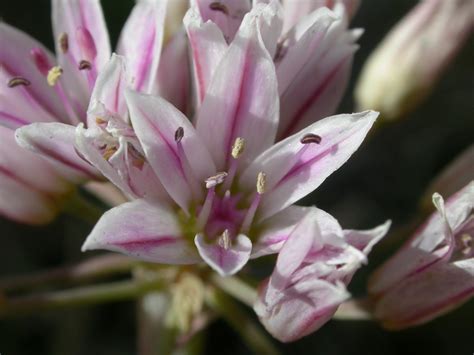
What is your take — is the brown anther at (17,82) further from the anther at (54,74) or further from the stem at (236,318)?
the stem at (236,318)

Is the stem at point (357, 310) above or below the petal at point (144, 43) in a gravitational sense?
below

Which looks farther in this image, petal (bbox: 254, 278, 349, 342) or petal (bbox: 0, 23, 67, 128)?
petal (bbox: 0, 23, 67, 128)

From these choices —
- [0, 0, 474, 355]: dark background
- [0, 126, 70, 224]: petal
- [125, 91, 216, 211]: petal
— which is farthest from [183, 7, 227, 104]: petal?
[0, 0, 474, 355]: dark background

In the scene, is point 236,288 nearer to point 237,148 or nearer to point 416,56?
point 237,148

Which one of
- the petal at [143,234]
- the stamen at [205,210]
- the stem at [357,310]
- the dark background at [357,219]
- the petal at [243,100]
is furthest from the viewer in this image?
the dark background at [357,219]

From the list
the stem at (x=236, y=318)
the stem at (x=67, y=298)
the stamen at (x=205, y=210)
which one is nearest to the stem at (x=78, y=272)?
the stem at (x=67, y=298)

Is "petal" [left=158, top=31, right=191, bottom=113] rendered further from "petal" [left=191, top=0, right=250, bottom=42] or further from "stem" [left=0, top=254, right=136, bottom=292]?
"stem" [left=0, top=254, right=136, bottom=292]

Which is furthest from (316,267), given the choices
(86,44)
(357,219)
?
(357,219)
